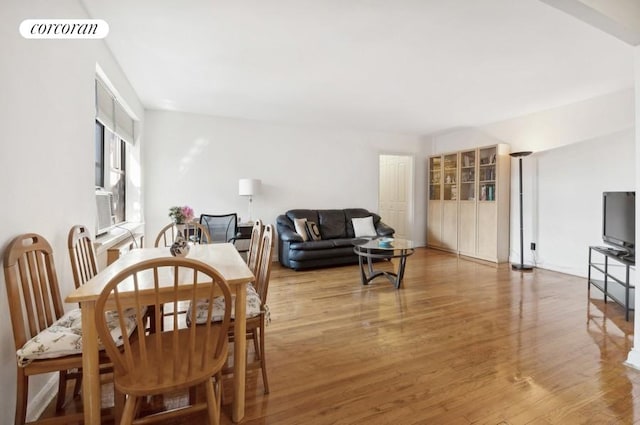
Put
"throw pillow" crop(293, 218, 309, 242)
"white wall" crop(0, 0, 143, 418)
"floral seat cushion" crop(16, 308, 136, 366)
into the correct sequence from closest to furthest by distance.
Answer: "floral seat cushion" crop(16, 308, 136, 366), "white wall" crop(0, 0, 143, 418), "throw pillow" crop(293, 218, 309, 242)

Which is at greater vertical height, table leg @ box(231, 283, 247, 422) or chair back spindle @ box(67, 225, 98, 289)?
chair back spindle @ box(67, 225, 98, 289)

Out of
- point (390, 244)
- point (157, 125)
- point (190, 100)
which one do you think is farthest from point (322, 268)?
point (157, 125)

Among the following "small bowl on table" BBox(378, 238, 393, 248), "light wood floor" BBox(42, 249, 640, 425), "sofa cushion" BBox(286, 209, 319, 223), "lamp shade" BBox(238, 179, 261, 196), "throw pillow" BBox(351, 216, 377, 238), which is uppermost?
"lamp shade" BBox(238, 179, 261, 196)

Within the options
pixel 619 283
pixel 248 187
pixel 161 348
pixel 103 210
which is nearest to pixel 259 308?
pixel 161 348

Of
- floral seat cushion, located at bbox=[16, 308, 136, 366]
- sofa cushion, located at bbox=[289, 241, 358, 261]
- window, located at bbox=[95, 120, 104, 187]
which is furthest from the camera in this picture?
sofa cushion, located at bbox=[289, 241, 358, 261]

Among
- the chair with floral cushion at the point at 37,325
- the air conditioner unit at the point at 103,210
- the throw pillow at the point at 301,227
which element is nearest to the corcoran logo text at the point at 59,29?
the chair with floral cushion at the point at 37,325

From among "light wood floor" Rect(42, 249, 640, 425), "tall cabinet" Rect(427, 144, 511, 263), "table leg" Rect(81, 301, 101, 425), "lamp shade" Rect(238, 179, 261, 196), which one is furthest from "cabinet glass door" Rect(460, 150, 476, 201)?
"table leg" Rect(81, 301, 101, 425)

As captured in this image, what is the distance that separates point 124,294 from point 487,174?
5614mm

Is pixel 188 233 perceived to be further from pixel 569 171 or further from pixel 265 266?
pixel 569 171

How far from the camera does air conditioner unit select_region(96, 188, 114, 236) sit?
3.00 meters

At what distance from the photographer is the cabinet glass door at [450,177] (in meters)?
5.97

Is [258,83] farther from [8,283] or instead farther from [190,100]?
[8,283]

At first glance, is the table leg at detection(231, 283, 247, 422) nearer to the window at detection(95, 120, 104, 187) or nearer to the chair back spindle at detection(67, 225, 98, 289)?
the chair back spindle at detection(67, 225, 98, 289)

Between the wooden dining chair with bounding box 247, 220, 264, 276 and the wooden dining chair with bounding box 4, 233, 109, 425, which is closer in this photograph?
the wooden dining chair with bounding box 4, 233, 109, 425
